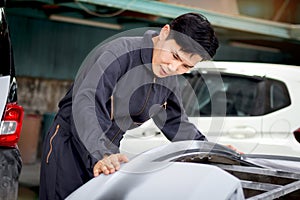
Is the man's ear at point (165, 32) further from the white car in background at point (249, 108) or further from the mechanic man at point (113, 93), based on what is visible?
the white car in background at point (249, 108)

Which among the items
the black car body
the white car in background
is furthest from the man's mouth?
the white car in background

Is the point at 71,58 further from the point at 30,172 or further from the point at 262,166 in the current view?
the point at 262,166

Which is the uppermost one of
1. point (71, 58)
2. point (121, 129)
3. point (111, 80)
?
point (111, 80)

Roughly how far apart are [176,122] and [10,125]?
1.34 metres

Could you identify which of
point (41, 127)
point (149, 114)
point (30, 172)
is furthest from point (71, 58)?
point (149, 114)

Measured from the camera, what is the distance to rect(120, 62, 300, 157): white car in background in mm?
5703

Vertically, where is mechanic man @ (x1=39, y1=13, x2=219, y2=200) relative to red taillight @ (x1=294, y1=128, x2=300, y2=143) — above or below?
above

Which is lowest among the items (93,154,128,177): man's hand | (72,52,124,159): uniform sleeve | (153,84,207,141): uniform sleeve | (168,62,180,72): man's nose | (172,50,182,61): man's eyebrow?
(153,84,207,141): uniform sleeve

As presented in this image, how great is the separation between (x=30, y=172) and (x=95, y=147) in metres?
6.78

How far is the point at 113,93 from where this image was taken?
266cm

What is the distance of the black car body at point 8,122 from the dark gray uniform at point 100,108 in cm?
98

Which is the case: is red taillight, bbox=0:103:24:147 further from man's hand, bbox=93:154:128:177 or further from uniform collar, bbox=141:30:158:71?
man's hand, bbox=93:154:128:177

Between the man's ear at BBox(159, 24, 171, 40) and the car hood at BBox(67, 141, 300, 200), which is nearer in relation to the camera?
the car hood at BBox(67, 141, 300, 200)

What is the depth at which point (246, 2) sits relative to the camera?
11602mm
